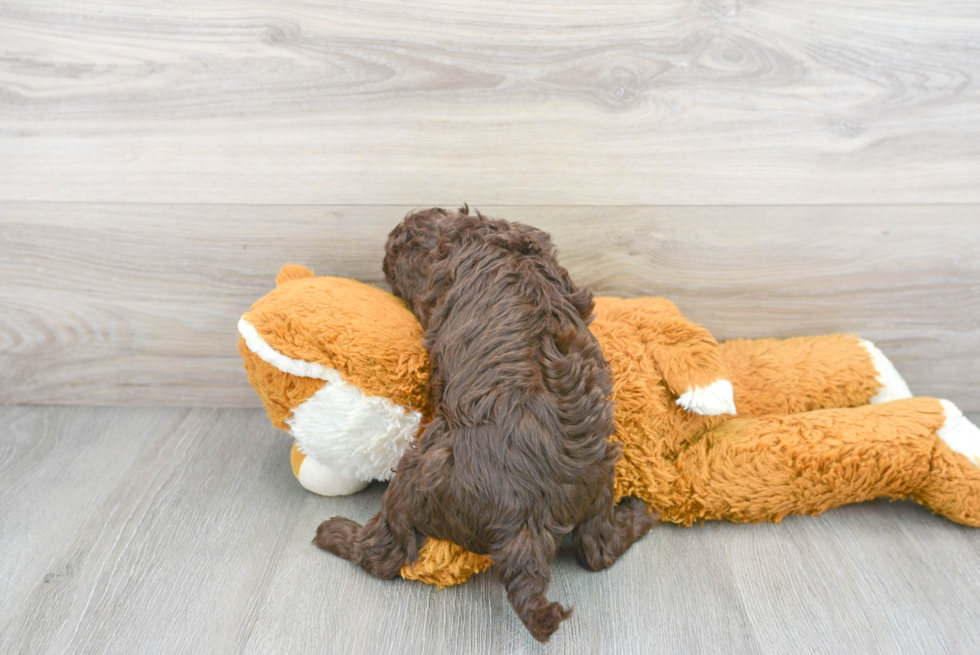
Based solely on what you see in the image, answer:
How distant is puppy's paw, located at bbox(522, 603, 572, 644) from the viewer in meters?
0.68

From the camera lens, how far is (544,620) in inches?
26.9

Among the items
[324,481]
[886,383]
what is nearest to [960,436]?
[886,383]

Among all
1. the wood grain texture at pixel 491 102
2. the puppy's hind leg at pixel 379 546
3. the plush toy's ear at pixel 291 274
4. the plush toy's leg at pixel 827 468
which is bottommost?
the puppy's hind leg at pixel 379 546

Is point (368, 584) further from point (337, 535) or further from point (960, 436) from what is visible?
point (960, 436)

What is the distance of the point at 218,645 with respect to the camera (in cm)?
75

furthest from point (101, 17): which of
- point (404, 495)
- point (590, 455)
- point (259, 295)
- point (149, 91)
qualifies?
point (590, 455)

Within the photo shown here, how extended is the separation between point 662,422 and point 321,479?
506 millimetres

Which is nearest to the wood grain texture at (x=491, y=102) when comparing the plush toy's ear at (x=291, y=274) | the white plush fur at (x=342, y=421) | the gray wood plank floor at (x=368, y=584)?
the plush toy's ear at (x=291, y=274)

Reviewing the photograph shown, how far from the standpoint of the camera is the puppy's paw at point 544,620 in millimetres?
684

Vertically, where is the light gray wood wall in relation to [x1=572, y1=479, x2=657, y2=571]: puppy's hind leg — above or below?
above

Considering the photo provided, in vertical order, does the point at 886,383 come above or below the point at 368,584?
above

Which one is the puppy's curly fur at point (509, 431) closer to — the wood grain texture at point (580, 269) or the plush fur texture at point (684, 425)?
the plush fur texture at point (684, 425)

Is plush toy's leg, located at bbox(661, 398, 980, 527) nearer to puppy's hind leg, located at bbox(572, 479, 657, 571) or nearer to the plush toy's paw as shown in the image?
puppy's hind leg, located at bbox(572, 479, 657, 571)

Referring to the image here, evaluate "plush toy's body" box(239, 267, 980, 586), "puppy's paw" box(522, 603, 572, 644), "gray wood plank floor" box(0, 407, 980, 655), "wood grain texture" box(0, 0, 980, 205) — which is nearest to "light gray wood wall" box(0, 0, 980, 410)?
"wood grain texture" box(0, 0, 980, 205)
